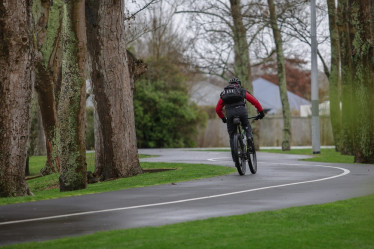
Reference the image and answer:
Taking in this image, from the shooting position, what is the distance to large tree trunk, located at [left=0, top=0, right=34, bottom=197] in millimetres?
14273

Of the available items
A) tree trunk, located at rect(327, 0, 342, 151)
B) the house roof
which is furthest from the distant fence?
the house roof

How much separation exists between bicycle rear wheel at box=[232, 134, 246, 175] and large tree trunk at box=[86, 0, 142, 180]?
373 centimetres

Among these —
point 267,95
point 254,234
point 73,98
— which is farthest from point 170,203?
point 267,95

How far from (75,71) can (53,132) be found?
9470mm

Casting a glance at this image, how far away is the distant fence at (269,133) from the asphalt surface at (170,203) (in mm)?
34244

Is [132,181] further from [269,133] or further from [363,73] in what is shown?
[269,133]

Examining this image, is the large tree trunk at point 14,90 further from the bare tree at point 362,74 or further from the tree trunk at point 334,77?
the tree trunk at point 334,77

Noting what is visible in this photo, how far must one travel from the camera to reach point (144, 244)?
7.94 metres

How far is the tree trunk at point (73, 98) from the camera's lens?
16.6m

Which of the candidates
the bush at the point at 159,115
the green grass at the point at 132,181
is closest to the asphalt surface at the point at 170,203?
the green grass at the point at 132,181

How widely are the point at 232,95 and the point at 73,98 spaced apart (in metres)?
3.41

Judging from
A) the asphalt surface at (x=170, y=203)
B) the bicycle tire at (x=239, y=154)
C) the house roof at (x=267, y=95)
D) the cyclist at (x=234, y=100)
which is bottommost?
the asphalt surface at (x=170, y=203)

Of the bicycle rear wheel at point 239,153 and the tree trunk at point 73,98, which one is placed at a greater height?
the tree trunk at point 73,98

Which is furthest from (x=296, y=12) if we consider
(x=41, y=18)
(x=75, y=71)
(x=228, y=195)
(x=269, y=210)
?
(x=269, y=210)
